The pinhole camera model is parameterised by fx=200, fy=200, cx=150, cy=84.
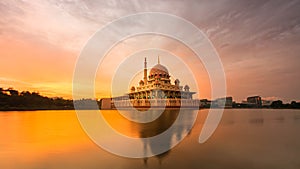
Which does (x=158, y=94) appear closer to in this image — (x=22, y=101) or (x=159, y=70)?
(x=159, y=70)

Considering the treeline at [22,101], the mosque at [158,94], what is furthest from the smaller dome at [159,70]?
the treeline at [22,101]

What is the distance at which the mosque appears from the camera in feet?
139

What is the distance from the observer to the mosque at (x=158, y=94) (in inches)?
1671

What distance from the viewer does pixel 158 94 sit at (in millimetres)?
42656

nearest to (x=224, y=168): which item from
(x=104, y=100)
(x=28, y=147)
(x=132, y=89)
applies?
(x=28, y=147)

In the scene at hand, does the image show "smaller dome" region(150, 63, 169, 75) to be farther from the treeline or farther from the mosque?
the treeline

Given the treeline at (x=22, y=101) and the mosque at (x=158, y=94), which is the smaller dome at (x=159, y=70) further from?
the treeline at (x=22, y=101)

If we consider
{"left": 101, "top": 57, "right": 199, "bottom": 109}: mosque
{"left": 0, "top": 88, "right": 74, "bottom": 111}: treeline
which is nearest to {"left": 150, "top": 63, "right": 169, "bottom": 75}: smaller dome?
{"left": 101, "top": 57, "right": 199, "bottom": 109}: mosque

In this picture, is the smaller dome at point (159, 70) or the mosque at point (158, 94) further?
the smaller dome at point (159, 70)

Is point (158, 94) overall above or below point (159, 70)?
below

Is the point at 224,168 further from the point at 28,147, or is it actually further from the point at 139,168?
the point at 28,147

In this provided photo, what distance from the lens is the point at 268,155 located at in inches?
284

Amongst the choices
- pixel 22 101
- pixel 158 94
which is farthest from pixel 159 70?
pixel 22 101

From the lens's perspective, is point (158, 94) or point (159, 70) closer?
point (158, 94)
